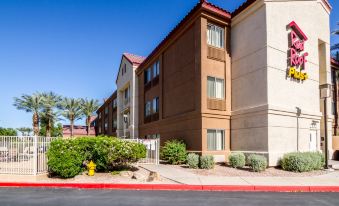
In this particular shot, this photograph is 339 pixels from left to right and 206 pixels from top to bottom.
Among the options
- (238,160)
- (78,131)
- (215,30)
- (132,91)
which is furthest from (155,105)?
(78,131)

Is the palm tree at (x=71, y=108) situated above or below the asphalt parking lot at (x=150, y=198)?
above

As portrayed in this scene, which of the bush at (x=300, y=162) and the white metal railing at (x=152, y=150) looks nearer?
the bush at (x=300, y=162)

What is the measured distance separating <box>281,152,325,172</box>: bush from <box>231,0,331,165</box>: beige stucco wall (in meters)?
0.75

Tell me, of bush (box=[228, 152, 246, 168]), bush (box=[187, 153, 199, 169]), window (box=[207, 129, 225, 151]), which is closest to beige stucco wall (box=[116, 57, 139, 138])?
window (box=[207, 129, 225, 151])

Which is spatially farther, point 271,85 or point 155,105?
point 155,105

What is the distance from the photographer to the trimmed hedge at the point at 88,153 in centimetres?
1354

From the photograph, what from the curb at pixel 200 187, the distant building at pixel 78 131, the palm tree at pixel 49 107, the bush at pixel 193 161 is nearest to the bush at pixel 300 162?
the curb at pixel 200 187

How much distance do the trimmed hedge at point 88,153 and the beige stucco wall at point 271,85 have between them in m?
7.12

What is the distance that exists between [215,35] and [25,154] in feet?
45.1

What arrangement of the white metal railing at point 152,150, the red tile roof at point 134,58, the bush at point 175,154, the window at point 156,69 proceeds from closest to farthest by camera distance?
the bush at point 175,154 → the white metal railing at point 152,150 → the window at point 156,69 → the red tile roof at point 134,58

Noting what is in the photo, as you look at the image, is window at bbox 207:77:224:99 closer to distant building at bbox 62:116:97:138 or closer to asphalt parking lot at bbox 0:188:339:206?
asphalt parking lot at bbox 0:188:339:206

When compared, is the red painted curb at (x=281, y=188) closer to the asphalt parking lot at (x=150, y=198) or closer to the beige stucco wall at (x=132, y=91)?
the asphalt parking lot at (x=150, y=198)

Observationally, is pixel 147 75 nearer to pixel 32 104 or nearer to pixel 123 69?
pixel 123 69

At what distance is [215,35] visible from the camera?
20703mm
